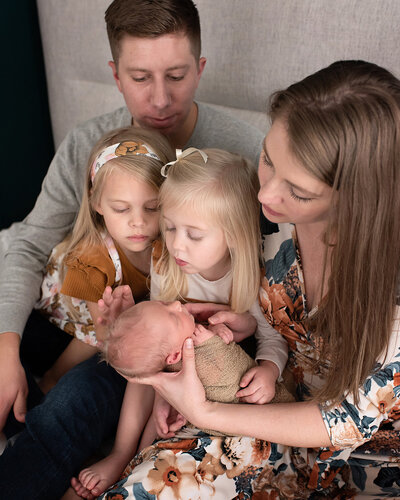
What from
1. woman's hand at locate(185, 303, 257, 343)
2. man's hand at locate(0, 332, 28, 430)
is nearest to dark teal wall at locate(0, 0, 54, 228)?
man's hand at locate(0, 332, 28, 430)

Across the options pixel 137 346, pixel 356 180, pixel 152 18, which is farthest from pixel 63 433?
pixel 152 18

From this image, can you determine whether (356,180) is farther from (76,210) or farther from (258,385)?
(76,210)

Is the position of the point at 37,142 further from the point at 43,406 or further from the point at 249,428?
the point at 249,428

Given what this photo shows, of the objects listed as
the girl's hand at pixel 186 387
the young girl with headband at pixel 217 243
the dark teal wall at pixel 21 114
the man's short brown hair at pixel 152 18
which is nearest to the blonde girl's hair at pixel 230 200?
the young girl with headband at pixel 217 243

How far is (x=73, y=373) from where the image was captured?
4.57 ft

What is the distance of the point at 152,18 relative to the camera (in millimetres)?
1343

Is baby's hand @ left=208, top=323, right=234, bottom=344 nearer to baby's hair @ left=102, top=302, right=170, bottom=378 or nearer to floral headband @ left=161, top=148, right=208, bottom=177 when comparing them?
baby's hair @ left=102, top=302, right=170, bottom=378

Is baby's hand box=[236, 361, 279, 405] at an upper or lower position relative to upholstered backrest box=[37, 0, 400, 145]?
lower

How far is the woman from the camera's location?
2.92 feet

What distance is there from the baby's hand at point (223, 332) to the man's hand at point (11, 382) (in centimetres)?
53

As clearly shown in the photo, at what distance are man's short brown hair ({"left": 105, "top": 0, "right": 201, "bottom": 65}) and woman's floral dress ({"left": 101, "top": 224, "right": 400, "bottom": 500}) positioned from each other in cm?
60

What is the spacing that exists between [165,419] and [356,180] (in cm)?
73

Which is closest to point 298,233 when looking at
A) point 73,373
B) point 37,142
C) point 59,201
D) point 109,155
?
point 109,155

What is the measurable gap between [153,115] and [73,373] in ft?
2.45
